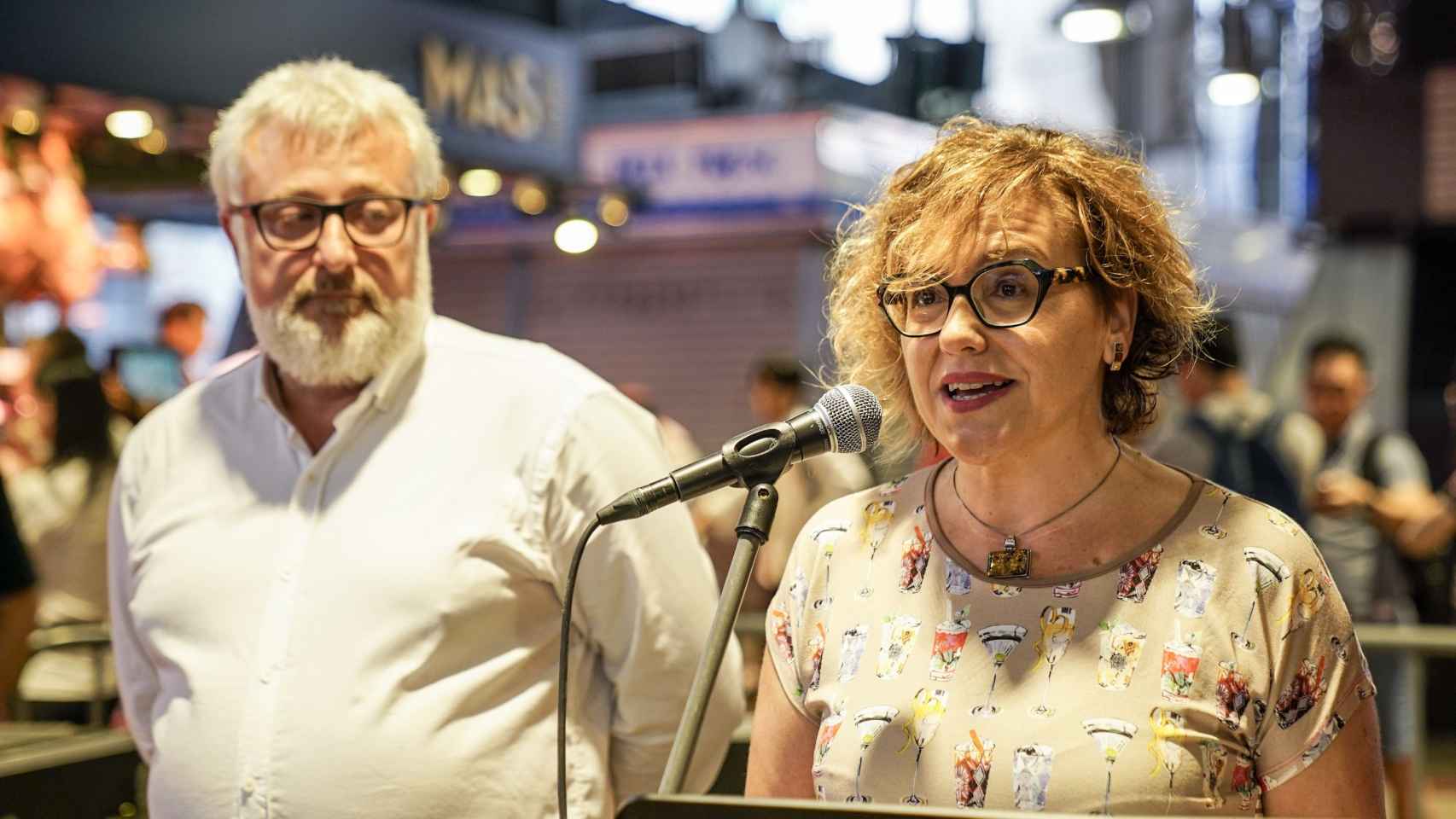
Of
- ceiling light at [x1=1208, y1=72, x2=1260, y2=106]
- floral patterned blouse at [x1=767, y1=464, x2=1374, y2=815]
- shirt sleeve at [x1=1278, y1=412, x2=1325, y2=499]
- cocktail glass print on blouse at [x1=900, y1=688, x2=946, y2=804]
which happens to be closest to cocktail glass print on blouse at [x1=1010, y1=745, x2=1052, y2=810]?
floral patterned blouse at [x1=767, y1=464, x2=1374, y2=815]

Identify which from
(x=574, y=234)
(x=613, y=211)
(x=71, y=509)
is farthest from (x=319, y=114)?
(x=613, y=211)

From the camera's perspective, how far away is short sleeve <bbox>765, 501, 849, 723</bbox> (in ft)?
6.56

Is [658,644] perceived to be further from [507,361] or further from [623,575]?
[507,361]

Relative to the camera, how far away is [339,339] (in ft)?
8.04

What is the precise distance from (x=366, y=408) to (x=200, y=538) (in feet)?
1.05

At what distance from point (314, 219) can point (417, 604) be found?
2.01 feet

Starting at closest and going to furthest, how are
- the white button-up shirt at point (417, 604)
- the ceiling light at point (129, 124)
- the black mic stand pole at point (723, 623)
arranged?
the black mic stand pole at point (723, 623) < the white button-up shirt at point (417, 604) < the ceiling light at point (129, 124)

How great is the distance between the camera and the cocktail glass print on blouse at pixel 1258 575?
178 cm

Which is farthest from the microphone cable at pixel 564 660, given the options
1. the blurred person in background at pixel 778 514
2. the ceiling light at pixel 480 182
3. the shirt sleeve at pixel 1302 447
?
the ceiling light at pixel 480 182

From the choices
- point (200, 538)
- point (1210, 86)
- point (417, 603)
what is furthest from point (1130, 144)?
point (1210, 86)

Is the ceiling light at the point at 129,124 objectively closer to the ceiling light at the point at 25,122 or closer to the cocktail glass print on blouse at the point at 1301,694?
the ceiling light at the point at 25,122

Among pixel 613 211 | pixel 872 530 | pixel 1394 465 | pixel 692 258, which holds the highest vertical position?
pixel 613 211

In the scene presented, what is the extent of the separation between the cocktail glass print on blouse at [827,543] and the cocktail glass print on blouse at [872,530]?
0.03m

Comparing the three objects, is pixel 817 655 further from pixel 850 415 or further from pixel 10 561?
pixel 10 561
